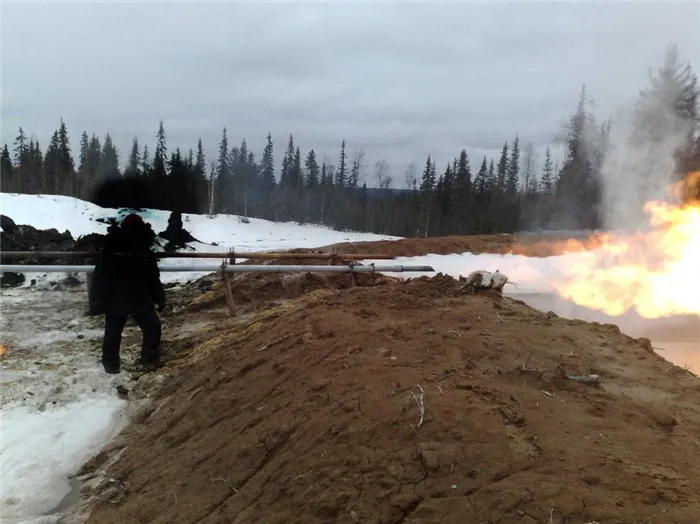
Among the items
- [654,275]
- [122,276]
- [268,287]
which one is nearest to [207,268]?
[268,287]

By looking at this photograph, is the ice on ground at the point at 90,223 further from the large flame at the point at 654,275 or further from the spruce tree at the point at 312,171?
the spruce tree at the point at 312,171

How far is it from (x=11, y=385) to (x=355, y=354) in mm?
4952

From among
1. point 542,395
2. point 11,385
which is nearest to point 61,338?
point 11,385

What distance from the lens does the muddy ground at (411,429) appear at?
3164 mm

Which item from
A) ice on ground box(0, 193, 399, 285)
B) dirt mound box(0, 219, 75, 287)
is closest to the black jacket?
ice on ground box(0, 193, 399, 285)

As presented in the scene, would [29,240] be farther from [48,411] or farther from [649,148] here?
[649,148]

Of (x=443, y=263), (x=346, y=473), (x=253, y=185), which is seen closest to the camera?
(x=346, y=473)

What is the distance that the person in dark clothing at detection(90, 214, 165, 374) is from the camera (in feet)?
24.8

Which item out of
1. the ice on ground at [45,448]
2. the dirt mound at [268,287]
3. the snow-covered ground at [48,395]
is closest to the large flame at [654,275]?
the snow-covered ground at [48,395]

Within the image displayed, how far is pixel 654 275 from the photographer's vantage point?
1227 centimetres

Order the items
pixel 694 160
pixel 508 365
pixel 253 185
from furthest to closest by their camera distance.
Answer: pixel 253 185 → pixel 694 160 → pixel 508 365

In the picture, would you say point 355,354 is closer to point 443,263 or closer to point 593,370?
point 593,370

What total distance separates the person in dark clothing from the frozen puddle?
0.59 m

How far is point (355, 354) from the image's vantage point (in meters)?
5.40
